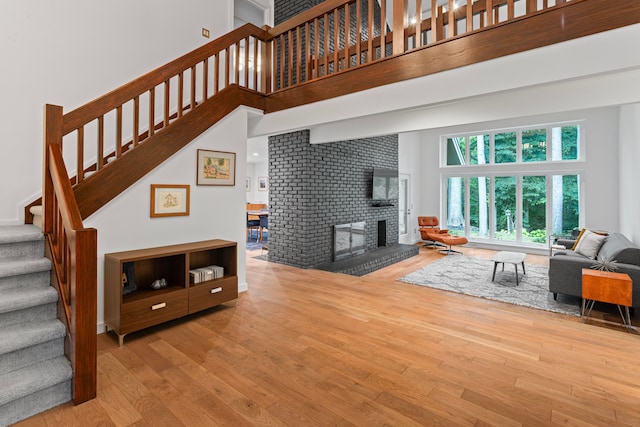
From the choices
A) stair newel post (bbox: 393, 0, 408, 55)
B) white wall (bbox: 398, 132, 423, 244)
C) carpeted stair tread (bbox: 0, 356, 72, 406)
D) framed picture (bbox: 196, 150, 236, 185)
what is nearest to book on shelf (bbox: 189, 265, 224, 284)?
framed picture (bbox: 196, 150, 236, 185)

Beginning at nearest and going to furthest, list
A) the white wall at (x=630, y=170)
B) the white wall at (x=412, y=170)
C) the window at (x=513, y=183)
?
the white wall at (x=630, y=170)
the window at (x=513, y=183)
the white wall at (x=412, y=170)

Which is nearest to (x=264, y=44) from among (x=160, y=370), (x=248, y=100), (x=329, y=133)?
(x=248, y=100)

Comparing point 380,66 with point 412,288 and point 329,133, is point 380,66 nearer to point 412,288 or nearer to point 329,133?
point 329,133

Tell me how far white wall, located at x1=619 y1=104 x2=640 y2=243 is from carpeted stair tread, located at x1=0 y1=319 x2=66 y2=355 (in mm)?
6704

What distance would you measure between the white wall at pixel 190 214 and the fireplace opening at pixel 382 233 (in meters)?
4.00

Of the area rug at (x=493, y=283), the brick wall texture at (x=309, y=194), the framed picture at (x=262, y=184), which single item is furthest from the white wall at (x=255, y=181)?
the area rug at (x=493, y=283)

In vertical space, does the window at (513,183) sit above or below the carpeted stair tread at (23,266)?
above

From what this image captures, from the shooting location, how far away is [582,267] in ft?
12.3

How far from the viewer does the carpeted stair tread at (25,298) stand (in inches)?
79.1

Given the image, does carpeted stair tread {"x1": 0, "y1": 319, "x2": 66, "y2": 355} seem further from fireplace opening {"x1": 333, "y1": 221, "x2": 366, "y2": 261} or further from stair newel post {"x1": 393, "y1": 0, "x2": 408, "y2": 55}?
fireplace opening {"x1": 333, "y1": 221, "x2": 366, "y2": 261}

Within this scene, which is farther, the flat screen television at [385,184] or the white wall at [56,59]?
the flat screen television at [385,184]

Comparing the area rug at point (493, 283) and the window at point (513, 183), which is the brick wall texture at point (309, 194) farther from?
the window at point (513, 183)

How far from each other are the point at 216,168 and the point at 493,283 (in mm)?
4400

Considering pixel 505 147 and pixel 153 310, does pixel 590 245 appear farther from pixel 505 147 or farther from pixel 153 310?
pixel 153 310
